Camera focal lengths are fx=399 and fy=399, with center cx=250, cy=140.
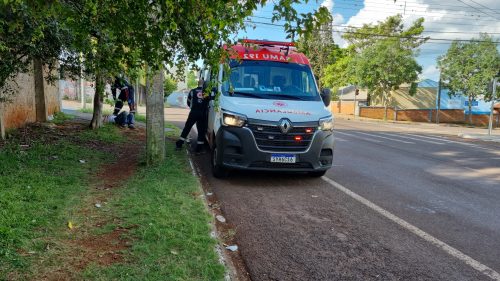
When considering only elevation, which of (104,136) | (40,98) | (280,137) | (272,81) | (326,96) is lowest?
(104,136)

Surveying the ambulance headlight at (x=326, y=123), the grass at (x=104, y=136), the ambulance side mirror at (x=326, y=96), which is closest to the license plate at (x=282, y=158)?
the ambulance headlight at (x=326, y=123)

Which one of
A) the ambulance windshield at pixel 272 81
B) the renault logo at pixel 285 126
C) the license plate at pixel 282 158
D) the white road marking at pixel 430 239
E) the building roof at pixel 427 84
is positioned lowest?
the white road marking at pixel 430 239

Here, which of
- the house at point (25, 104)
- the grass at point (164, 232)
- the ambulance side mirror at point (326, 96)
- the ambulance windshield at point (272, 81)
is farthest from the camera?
the house at point (25, 104)

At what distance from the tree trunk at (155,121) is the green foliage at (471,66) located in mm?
34351

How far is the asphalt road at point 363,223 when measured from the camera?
151 inches

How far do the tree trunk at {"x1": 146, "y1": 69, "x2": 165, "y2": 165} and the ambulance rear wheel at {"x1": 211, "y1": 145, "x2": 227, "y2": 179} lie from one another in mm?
1087

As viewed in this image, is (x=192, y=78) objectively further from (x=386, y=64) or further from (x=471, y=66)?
(x=471, y=66)

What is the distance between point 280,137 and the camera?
21.4 ft

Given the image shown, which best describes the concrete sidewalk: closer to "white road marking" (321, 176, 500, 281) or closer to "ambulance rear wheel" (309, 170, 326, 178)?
"ambulance rear wheel" (309, 170, 326, 178)

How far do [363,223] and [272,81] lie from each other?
3454mm

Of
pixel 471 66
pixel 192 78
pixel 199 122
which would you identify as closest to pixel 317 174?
pixel 199 122

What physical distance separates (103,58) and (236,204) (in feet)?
8.92

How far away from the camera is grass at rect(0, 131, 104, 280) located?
3.51 metres

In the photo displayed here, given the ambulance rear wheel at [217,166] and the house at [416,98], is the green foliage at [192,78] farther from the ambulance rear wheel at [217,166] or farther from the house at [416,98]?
the house at [416,98]
